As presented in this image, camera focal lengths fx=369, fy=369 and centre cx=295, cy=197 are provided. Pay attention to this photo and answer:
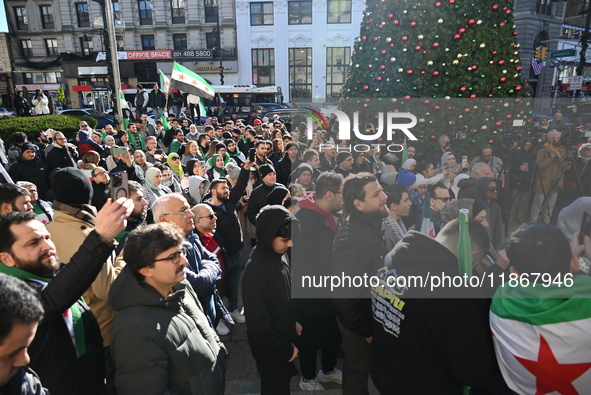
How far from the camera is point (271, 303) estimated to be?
2680mm

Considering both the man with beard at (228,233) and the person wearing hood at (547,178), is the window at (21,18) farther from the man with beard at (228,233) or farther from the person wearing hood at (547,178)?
the person wearing hood at (547,178)

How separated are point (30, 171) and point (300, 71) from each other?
111 feet

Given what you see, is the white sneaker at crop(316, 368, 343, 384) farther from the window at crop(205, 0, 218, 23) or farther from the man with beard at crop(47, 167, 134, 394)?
the window at crop(205, 0, 218, 23)

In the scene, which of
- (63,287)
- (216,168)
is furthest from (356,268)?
(216,168)

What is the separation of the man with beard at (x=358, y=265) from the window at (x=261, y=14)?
38.0 m

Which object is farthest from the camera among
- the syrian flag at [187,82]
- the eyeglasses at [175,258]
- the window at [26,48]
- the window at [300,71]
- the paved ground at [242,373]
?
the window at [26,48]

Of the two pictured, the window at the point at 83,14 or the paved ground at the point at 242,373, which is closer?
the paved ground at the point at 242,373

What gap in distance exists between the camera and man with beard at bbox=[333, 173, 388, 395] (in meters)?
2.66

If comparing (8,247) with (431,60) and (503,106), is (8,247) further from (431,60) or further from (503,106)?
(503,106)

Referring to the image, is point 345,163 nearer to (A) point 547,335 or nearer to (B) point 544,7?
(A) point 547,335

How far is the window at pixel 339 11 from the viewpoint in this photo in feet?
115

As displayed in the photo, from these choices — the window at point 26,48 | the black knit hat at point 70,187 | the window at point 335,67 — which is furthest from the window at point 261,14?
the black knit hat at point 70,187

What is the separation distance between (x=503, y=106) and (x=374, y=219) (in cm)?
415

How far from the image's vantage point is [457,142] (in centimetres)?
624
